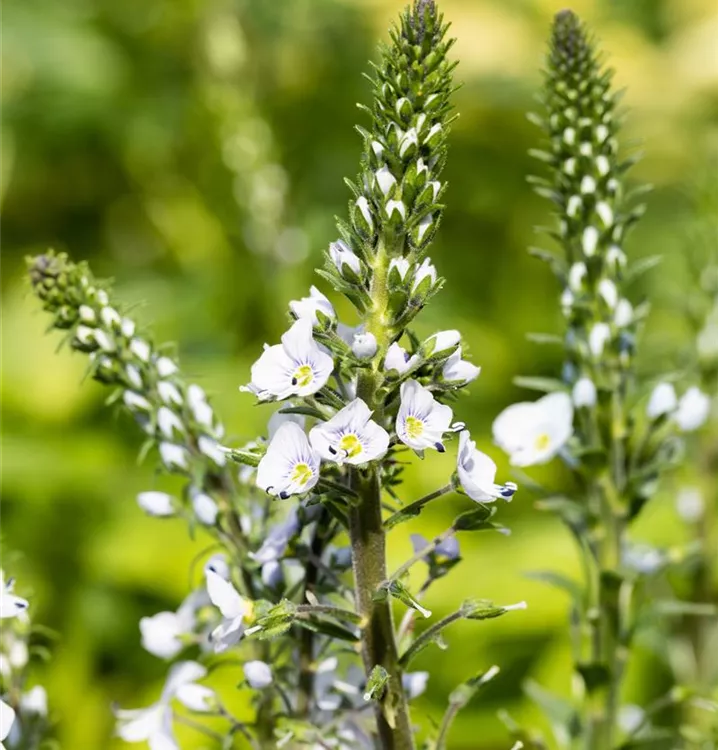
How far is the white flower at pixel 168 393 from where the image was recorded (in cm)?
80

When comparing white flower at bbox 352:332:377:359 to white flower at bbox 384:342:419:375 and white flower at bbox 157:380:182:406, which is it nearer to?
white flower at bbox 384:342:419:375

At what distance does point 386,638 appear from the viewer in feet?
2.16

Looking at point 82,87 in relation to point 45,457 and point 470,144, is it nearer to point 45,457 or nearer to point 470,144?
point 470,144

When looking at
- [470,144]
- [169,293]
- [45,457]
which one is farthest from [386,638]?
[470,144]

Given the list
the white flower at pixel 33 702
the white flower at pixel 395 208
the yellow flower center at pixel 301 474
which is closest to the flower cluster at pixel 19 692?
the white flower at pixel 33 702

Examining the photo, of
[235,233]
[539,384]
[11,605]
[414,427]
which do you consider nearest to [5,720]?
[11,605]

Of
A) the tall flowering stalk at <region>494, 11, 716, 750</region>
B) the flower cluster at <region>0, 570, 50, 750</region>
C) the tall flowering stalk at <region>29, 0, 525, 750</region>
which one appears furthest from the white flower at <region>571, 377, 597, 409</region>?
the flower cluster at <region>0, 570, 50, 750</region>

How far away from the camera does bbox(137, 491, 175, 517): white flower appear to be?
845mm

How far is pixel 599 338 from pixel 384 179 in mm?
412

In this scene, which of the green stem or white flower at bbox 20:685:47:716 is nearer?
the green stem

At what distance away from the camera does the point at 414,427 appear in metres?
0.59

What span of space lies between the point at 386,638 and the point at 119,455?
1623mm

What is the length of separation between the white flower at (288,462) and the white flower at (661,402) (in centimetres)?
50

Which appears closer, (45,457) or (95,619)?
(95,619)
